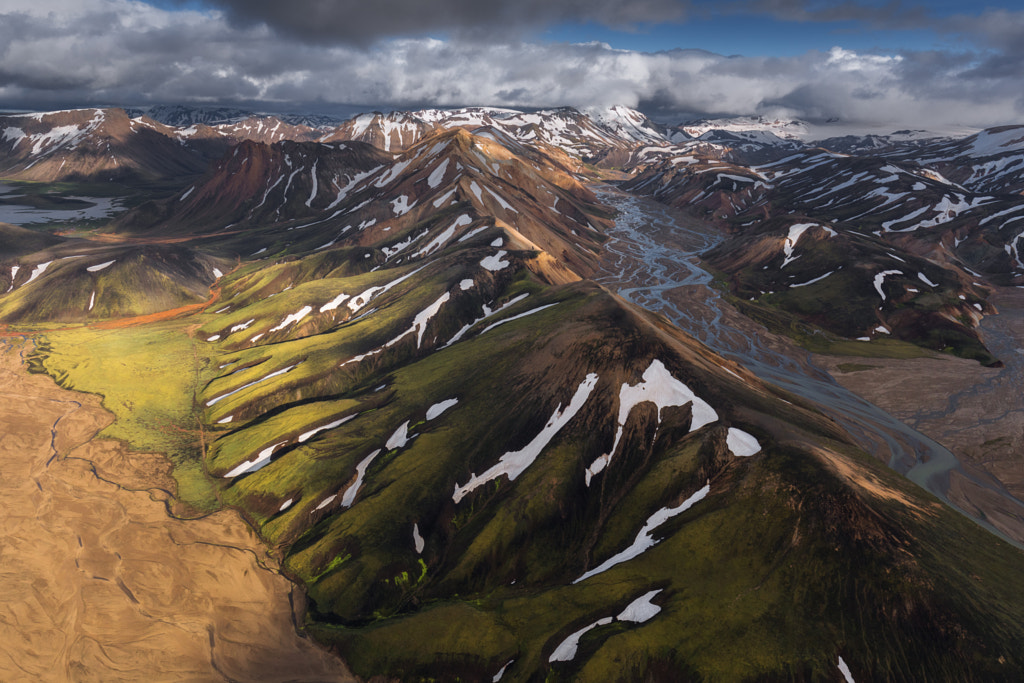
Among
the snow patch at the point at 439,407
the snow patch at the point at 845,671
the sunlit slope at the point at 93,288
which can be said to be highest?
the snow patch at the point at 845,671

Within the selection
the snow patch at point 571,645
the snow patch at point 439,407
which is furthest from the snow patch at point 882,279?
the snow patch at point 571,645

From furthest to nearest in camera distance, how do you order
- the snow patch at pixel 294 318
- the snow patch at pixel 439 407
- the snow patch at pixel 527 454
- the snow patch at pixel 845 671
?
1. the snow patch at pixel 294 318
2. the snow patch at pixel 439 407
3. the snow patch at pixel 527 454
4. the snow patch at pixel 845 671

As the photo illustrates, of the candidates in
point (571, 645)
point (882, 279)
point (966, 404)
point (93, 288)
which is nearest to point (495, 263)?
point (571, 645)

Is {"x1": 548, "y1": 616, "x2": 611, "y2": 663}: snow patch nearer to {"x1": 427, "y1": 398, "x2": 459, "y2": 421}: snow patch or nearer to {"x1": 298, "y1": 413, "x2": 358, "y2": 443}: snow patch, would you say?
{"x1": 427, "y1": 398, "x2": 459, "y2": 421}: snow patch

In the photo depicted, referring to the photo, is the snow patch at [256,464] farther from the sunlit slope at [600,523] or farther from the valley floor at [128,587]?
the valley floor at [128,587]

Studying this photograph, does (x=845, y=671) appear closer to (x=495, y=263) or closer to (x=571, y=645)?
(x=571, y=645)

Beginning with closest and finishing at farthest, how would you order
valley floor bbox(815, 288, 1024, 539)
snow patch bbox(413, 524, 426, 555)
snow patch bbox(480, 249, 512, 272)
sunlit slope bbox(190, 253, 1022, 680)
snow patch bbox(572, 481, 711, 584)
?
sunlit slope bbox(190, 253, 1022, 680) < snow patch bbox(572, 481, 711, 584) < snow patch bbox(413, 524, 426, 555) < valley floor bbox(815, 288, 1024, 539) < snow patch bbox(480, 249, 512, 272)

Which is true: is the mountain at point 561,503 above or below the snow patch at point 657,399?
below

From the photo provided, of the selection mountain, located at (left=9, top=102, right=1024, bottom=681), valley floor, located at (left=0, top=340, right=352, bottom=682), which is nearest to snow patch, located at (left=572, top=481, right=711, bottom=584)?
mountain, located at (left=9, top=102, right=1024, bottom=681)

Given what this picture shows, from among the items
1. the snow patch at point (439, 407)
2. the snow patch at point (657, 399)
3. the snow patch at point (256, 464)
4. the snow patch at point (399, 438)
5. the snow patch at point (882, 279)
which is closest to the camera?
the snow patch at point (657, 399)

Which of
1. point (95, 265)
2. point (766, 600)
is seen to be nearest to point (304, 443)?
point (766, 600)
